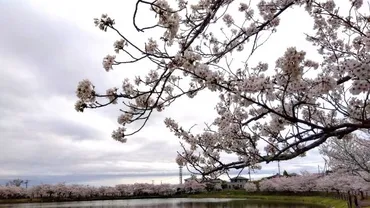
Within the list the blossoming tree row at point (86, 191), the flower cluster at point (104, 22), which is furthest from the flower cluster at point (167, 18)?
the blossoming tree row at point (86, 191)

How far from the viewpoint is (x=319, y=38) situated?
259 inches

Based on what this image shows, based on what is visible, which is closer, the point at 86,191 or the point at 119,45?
the point at 119,45

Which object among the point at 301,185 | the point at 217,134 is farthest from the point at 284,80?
the point at 301,185

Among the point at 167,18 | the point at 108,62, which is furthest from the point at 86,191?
the point at 167,18

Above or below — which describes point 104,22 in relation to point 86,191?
above

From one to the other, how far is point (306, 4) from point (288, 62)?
294 centimetres

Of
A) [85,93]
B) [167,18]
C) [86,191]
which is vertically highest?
[167,18]

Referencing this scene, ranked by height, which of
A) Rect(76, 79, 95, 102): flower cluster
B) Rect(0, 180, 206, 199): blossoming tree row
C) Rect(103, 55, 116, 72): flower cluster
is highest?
Rect(103, 55, 116, 72): flower cluster

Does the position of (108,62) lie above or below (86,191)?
above

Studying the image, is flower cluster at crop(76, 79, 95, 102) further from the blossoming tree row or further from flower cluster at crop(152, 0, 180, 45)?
the blossoming tree row

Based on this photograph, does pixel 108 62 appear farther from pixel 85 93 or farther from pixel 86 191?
pixel 86 191

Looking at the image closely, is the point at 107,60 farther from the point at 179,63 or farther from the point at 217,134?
the point at 217,134

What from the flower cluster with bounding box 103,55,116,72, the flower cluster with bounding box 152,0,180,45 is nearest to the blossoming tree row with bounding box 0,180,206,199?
the flower cluster with bounding box 103,55,116,72

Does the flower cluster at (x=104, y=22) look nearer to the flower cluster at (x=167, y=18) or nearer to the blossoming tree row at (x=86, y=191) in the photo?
the flower cluster at (x=167, y=18)
